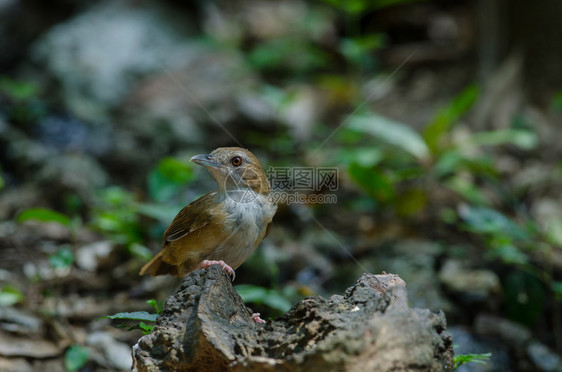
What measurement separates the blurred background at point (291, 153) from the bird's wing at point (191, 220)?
0.75m

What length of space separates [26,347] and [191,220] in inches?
64.4

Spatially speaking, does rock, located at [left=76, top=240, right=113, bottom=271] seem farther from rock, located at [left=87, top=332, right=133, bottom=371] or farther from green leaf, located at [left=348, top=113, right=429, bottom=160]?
green leaf, located at [left=348, top=113, right=429, bottom=160]

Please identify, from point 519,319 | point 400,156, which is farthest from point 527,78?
point 519,319

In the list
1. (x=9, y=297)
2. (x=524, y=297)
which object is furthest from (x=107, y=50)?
(x=524, y=297)

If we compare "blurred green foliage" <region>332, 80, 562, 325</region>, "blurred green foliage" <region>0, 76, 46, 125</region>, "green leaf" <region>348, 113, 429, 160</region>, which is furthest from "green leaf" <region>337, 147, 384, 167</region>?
"blurred green foliage" <region>0, 76, 46, 125</region>

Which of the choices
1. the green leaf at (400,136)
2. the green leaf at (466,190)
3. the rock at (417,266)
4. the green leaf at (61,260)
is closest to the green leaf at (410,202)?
the rock at (417,266)

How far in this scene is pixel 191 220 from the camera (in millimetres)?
3266

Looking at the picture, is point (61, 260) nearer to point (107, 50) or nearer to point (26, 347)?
point (26, 347)

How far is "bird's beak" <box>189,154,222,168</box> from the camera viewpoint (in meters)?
3.28

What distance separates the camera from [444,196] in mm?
6789

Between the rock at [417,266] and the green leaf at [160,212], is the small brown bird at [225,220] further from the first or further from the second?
the rock at [417,266]

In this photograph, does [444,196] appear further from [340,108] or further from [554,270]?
[340,108]

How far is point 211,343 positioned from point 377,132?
440 centimetres

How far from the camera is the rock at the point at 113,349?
11.8ft
